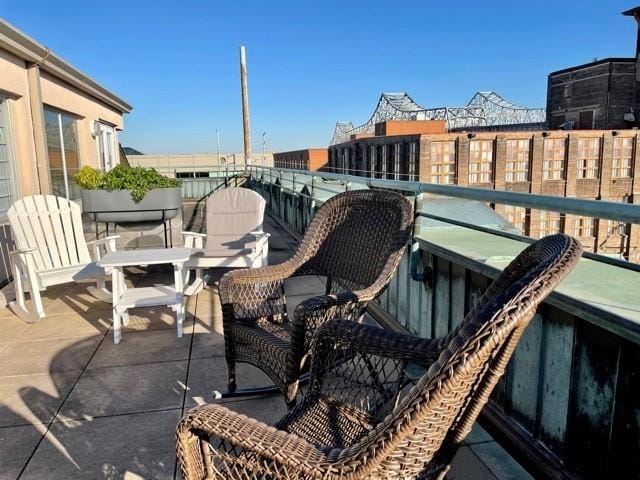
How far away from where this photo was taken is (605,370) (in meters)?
1.40

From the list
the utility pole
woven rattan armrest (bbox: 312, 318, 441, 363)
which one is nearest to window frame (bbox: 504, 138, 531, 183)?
the utility pole

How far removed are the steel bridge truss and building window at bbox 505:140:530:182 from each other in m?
20.3

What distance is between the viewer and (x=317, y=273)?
252cm

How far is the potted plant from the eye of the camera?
4.58m

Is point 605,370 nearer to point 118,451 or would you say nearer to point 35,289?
point 118,451

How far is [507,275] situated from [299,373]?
943 mm

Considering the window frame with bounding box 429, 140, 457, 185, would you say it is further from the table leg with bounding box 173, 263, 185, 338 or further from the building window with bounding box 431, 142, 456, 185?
the table leg with bounding box 173, 263, 185, 338

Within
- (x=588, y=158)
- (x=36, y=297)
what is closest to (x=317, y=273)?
(x=36, y=297)

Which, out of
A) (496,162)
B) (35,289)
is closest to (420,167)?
(496,162)

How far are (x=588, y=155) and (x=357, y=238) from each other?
36242mm

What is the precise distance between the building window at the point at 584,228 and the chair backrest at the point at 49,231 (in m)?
34.3

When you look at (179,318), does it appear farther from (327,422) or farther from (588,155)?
(588,155)

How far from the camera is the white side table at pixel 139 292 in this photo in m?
3.10

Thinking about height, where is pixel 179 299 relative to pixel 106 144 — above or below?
below
